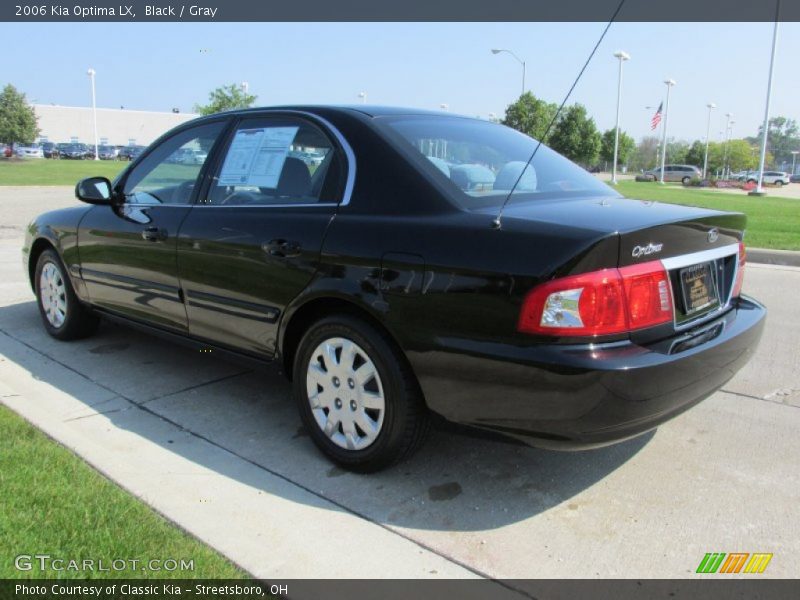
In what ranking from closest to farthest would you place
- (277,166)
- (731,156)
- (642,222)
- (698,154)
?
(642,222) < (277,166) < (698,154) < (731,156)

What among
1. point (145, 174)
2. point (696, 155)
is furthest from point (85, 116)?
point (145, 174)

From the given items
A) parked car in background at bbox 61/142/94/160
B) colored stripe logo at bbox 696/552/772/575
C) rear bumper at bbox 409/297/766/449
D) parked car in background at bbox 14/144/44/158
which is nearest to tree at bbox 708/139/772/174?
parked car in background at bbox 61/142/94/160

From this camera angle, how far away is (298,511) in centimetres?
278

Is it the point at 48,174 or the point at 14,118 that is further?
the point at 14,118

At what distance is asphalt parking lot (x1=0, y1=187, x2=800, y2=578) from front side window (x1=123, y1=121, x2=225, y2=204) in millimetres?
1195

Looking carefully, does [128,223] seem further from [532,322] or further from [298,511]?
[532,322]

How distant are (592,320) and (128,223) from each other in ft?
10.1

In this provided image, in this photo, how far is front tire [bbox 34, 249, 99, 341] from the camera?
4914 millimetres

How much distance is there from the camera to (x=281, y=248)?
10.4 feet

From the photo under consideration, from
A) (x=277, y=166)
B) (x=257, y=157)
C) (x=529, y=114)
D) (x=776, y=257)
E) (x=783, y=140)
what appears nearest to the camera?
(x=277, y=166)

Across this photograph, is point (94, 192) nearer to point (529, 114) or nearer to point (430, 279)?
point (430, 279)

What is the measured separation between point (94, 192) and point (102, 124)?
91657mm

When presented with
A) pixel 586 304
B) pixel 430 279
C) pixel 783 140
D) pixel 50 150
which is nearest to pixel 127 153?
pixel 50 150

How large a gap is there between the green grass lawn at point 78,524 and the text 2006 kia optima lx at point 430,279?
2.88 ft
